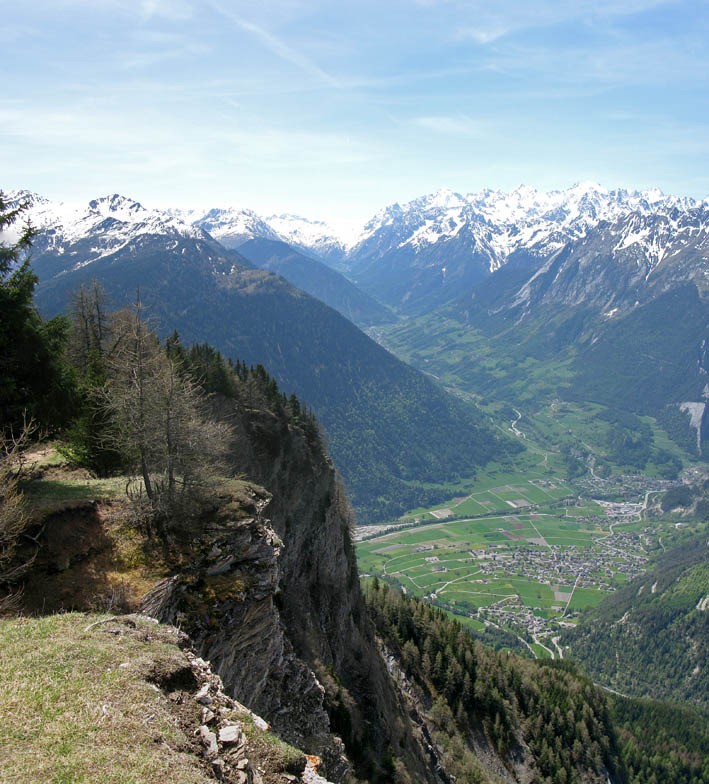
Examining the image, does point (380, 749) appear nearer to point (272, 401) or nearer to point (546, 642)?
point (272, 401)

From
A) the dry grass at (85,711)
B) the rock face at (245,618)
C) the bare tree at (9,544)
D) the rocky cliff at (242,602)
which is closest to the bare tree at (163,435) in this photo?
the rocky cliff at (242,602)

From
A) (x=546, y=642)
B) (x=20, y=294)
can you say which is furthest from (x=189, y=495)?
(x=546, y=642)

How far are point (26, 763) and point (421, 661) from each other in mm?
73479

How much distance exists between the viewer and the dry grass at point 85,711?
10.1 meters

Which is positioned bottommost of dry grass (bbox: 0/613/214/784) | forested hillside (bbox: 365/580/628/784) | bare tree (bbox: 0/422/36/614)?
forested hillside (bbox: 365/580/628/784)

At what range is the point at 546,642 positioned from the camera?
18088 cm

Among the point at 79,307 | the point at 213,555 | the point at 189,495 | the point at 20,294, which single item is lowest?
the point at 213,555

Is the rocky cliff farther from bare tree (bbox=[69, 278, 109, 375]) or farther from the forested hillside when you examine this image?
bare tree (bbox=[69, 278, 109, 375])

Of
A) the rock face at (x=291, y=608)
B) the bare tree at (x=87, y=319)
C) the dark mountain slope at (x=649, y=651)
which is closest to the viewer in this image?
the rock face at (x=291, y=608)

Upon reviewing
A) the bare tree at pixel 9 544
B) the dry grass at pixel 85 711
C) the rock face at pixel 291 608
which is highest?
the bare tree at pixel 9 544

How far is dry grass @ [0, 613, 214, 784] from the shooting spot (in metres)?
10.1

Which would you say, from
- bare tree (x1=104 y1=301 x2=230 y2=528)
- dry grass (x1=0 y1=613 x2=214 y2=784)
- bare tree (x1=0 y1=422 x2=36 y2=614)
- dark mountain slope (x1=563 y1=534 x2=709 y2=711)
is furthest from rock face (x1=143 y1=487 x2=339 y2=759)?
dark mountain slope (x1=563 y1=534 x2=709 y2=711)

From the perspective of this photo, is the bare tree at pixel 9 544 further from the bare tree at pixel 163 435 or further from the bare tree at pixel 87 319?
the bare tree at pixel 87 319

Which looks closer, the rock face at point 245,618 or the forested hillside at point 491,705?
the rock face at point 245,618
